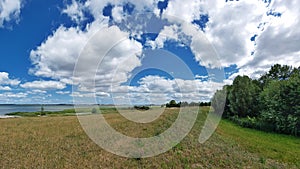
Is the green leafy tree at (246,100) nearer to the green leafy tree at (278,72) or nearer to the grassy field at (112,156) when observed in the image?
the green leafy tree at (278,72)

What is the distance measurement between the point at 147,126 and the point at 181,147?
5.07 metres

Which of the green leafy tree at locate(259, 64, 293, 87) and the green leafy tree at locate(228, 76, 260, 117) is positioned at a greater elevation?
the green leafy tree at locate(259, 64, 293, 87)

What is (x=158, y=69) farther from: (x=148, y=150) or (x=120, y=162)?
(x=120, y=162)

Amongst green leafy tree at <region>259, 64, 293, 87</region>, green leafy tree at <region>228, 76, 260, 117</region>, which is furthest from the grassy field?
green leafy tree at <region>259, 64, 293, 87</region>

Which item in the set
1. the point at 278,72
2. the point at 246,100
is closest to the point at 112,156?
the point at 246,100

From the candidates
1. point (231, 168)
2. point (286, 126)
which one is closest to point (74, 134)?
point (231, 168)

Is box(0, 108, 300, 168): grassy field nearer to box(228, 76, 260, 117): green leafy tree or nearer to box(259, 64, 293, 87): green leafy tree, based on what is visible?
box(228, 76, 260, 117): green leafy tree

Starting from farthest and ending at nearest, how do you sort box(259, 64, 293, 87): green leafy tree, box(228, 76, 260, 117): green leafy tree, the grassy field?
box(259, 64, 293, 87): green leafy tree → box(228, 76, 260, 117): green leafy tree → the grassy field

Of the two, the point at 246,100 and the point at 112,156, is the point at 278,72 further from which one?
the point at 112,156

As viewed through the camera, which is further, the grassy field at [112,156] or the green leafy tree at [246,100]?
the green leafy tree at [246,100]

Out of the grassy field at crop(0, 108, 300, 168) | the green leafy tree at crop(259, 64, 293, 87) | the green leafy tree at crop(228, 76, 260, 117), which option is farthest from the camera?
the green leafy tree at crop(259, 64, 293, 87)

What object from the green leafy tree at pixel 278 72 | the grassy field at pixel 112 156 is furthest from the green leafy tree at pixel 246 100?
the grassy field at pixel 112 156

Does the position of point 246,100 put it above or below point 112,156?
above

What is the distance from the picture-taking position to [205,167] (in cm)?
1151
